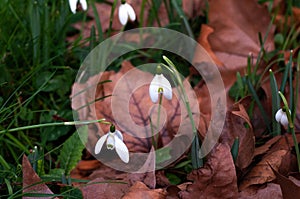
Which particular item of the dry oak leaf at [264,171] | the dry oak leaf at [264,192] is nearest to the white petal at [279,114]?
the dry oak leaf at [264,171]

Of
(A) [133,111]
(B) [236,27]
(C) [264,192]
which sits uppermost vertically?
Result: (B) [236,27]

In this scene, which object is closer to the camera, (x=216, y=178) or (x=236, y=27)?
(x=216, y=178)

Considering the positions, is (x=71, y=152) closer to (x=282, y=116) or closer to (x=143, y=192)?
(x=143, y=192)

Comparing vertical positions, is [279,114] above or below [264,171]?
above

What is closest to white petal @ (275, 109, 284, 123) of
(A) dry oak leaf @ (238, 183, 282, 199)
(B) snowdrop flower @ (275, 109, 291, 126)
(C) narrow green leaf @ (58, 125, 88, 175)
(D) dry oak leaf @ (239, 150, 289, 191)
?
(B) snowdrop flower @ (275, 109, 291, 126)

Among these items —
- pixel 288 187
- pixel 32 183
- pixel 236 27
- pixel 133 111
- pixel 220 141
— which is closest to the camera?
pixel 288 187

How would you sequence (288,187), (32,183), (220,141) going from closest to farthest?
(288,187) → (32,183) → (220,141)

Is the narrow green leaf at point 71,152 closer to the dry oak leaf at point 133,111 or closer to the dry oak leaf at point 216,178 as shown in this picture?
the dry oak leaf at point 133,111

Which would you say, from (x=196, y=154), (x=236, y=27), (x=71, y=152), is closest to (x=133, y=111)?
(x=71, y=152)
